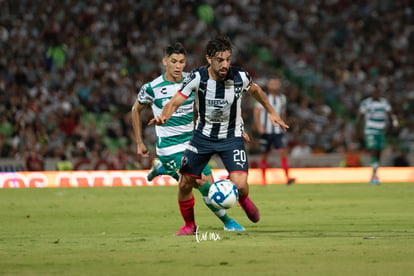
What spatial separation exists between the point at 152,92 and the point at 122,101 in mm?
15540

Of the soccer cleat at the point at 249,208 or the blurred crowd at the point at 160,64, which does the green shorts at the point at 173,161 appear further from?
the blurred crowd at the point at 160,64

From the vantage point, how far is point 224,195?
10.2 meters

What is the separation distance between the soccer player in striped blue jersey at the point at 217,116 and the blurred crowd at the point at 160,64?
14400 millimetres

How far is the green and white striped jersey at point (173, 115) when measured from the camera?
12.5m

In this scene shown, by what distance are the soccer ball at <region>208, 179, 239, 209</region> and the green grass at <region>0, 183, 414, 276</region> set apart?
1.32 ft

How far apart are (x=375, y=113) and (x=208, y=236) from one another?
12.9m

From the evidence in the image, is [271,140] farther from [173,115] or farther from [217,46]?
[217,46]

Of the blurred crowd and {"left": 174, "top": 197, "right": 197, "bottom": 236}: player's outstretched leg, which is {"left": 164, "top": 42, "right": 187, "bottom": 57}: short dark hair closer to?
{"left": 174, "top": 197, "right": 197, "bottom": 236}: player's outstretched leg

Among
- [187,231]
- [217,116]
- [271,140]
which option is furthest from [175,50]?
[271,140]

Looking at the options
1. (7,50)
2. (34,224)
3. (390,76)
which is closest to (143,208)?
(34,224)

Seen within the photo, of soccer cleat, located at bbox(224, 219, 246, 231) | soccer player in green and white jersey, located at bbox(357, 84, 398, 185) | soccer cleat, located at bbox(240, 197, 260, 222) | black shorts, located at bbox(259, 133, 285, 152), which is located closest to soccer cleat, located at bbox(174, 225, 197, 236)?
soccer cleat, located at bbox(224, 219, 246, 231)

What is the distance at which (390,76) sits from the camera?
32.3 m

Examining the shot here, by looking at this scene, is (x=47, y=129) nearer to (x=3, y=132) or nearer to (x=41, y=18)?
(x=3, y=132)

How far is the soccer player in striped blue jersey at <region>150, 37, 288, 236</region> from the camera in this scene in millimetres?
10688
